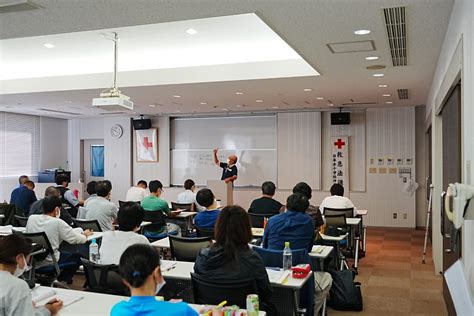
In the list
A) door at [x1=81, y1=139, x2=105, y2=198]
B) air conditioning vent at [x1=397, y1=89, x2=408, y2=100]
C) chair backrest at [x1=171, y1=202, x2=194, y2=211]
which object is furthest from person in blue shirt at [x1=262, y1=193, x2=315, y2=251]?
door at [x1=81, y1=139, x2=105, y2=198]

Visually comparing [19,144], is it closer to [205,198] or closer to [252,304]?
[205,198]

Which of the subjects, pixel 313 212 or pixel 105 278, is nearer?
pixel 105 278

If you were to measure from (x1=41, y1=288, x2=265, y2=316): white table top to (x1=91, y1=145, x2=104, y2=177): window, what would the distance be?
10.5 meters

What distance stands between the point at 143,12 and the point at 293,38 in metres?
1.50

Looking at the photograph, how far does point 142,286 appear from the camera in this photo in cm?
194

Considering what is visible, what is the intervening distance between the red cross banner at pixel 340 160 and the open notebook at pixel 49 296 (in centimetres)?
837

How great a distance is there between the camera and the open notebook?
2.72m

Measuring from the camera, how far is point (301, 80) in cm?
668

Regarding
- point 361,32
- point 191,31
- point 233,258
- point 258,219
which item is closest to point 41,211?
point 258,219

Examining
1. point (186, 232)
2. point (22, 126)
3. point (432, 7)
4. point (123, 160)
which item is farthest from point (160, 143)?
point (432, 7)

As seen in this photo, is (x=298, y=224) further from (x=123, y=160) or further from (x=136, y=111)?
(x=123, y=160)

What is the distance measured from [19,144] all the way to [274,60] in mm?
8040

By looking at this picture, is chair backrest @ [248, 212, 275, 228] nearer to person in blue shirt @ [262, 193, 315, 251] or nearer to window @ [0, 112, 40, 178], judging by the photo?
person in blue shirt @ [262, 193, 315, 251]

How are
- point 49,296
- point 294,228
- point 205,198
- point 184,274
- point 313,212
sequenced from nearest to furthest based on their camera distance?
point 49,296 → point 184,274 → point 294,228 → point 205,198 → point 313,212
